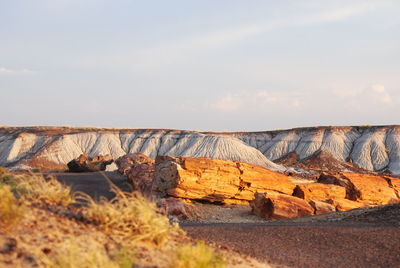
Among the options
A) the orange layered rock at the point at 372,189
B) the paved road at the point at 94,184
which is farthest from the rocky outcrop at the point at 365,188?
the paved road at the point at 94,184

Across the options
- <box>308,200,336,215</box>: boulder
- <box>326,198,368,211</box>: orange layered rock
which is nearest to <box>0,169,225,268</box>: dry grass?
<box>308,200,336,215</box>: boulder

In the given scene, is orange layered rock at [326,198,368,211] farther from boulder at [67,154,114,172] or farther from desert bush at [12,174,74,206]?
boulder at [67,154,114,172]

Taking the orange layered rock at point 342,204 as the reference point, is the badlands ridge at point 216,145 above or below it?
above

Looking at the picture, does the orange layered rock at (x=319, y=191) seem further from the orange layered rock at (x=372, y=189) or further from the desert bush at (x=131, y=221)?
the desert bush at (x=131, y=221)

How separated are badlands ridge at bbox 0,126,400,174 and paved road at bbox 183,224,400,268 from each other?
42.8 meters

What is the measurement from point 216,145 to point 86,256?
56190mm

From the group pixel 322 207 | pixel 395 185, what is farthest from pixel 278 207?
pixel 395 185

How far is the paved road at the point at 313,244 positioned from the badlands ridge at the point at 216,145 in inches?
1687

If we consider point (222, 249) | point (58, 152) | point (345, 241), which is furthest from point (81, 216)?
point (58, 152)

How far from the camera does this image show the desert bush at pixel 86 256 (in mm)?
5566

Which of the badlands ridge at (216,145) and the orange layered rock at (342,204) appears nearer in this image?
the orange layered rock at (342,204)

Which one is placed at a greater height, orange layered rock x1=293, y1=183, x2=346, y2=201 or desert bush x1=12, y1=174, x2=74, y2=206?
desert bush x1=12, y1=174, x2=74, y2=206

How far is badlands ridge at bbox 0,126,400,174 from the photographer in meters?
59.9

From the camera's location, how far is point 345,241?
410 inches
